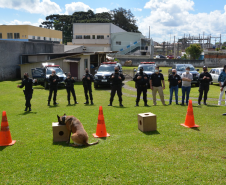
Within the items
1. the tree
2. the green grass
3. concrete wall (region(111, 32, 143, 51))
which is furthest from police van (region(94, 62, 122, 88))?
concrete wall (region(111, 32, 143, 51))

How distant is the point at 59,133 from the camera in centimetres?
678

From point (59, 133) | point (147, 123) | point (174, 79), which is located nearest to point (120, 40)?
point (174, 79)

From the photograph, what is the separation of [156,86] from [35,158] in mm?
8230

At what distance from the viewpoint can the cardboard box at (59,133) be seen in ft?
22.0

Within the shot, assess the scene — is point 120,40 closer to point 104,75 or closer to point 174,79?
point 104,75

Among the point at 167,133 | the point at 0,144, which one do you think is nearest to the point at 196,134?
the point at 167,133

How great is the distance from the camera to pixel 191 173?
4742 mm

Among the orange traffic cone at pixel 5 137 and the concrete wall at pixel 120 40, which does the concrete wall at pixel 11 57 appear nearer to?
the orange traffic cone at pixel 5 137

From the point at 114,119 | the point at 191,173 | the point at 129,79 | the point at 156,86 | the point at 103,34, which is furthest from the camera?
the point at 103,34

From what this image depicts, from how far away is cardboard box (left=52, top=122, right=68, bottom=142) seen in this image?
672 cm

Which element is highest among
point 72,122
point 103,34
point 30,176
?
point 103,34

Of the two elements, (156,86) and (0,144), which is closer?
(0,144)

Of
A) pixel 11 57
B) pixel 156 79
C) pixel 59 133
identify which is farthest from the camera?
pixel 11 57

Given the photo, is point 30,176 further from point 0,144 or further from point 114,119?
point 114,119
